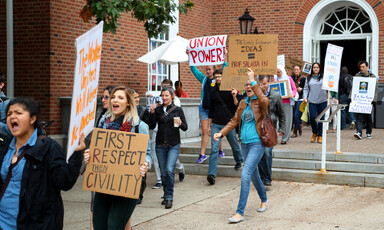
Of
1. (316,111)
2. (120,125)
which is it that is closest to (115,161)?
(120,125)

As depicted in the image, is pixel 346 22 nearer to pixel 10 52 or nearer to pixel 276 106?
pixel 276 106

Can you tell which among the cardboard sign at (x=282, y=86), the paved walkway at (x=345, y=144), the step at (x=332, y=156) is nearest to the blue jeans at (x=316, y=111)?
the paved walkway at (x=345, y=144)

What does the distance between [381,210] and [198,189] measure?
2.94 m

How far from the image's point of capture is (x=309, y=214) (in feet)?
24.5

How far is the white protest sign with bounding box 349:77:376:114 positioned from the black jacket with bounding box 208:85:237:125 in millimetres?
4059

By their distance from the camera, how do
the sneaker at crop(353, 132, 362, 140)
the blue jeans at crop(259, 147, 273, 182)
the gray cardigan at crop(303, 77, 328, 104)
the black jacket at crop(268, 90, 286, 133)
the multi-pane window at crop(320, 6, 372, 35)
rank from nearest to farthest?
1. the black jacket at crop(268, 90, 286, 133)
2. the blue jeans at crop(259, 147, 273, 182)
3. the gray cardigan at crop(303, 77, 328, 104)
4. the sneaker at crop(353, 132, 362, 140)
5. the multi-pane window at crop(320, 6, 372, 35)

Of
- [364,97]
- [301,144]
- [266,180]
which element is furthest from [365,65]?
[266,180]

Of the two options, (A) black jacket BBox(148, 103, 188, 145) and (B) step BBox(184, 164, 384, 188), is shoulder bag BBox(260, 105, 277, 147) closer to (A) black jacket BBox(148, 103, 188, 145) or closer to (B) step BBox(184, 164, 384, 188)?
(A) black jacket BBox(148, 103, 188, 145)

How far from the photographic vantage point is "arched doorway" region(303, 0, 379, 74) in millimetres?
17078

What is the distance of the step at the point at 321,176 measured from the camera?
8922 mm

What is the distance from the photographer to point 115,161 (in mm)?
4602

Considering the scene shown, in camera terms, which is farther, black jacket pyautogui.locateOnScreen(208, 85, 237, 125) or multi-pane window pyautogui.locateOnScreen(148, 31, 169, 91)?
multi-pane window pyautogui.locateOnScreen(148, 31, 169, 91)

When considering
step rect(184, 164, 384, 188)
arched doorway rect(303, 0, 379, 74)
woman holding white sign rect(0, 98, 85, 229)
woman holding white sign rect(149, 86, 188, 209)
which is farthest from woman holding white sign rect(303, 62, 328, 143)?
woman holding white sign rect(0, 98, 85, 229)

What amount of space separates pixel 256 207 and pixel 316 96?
15.5ft
